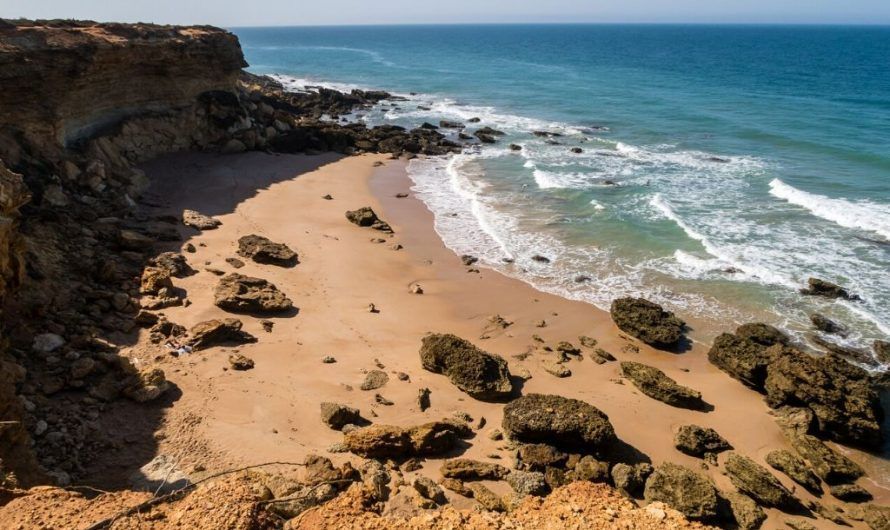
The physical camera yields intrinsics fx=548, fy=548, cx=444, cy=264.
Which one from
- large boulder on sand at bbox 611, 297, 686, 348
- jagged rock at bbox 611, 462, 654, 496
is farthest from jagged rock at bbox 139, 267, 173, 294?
large boulder on sand at bbox 611, 297, 686, 348

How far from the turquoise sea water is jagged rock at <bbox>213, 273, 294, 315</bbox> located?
7609 millimetres

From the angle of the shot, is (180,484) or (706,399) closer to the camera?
(180,484)

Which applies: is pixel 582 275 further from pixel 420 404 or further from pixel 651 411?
pixel 420 404

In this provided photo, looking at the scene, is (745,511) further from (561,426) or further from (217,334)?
(217,334)

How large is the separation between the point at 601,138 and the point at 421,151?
12806mm

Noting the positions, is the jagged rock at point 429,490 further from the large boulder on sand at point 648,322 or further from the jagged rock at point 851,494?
the large boulder on sand at point 648,322

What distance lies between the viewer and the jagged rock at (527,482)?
923cm

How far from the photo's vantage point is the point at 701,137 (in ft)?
122

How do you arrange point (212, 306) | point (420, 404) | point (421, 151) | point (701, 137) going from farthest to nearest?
point (701, 137) < point (421, 151) < point (212, 306) < point (420, 404)

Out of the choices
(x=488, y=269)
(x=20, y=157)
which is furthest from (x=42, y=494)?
(x=20, y=157)

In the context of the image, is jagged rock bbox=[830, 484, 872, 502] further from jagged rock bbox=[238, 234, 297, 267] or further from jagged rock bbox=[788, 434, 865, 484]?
jagged rock bbox=[238, 234, 297, 267]

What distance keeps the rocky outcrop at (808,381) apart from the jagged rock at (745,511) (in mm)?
3602

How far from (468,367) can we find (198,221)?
1239 cm

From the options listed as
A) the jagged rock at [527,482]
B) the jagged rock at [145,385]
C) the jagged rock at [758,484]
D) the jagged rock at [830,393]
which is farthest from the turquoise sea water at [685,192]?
the jagged rock at [145,385]
